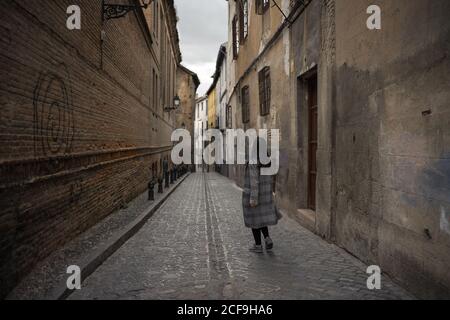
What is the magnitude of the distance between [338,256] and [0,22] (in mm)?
4807

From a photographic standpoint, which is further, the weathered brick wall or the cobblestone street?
the cobblestone street

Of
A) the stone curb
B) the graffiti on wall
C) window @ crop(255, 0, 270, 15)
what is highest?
window @ crop(255, 0, 270, 15)

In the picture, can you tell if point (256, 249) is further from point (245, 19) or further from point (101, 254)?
point (245, 19)

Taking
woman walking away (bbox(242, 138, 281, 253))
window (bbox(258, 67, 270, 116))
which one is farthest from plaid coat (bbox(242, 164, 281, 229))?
window (bbox(258, 67, 270, 116))

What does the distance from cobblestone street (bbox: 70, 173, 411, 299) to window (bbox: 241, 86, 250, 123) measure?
7.98 m

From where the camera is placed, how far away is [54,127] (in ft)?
17.7

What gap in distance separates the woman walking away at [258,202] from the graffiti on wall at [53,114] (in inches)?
103

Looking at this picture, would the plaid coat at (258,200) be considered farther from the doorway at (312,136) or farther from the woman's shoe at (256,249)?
the doorway at (312,136)

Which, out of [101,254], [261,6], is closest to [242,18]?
[261,6]

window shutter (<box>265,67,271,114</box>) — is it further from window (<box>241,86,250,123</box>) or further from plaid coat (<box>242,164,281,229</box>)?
plaid coat (<box>242,164,281,229</box>)

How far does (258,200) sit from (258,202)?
3 cm

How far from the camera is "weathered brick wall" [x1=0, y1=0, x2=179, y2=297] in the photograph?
408 centimetres

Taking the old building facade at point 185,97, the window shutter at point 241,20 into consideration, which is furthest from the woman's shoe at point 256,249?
the old building facade at point 185,97

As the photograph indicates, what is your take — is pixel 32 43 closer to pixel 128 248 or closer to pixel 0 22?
pixel 0 22
